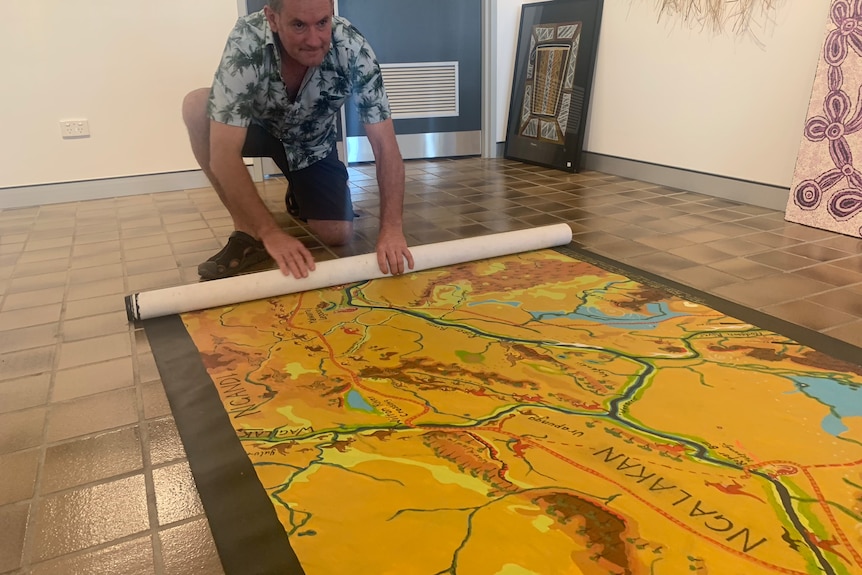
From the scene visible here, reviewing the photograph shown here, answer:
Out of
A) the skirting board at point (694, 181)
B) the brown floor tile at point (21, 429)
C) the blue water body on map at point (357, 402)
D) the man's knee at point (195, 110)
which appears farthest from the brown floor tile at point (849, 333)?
the man's knee at point (195, 110)

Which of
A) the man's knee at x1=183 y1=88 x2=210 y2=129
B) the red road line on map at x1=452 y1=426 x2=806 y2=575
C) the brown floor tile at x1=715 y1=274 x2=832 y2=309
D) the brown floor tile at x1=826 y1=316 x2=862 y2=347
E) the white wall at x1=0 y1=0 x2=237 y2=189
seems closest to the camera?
the red road line on map at x1=452 y1=426 x2=806 y2=575

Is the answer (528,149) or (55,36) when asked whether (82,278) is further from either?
(528,149)

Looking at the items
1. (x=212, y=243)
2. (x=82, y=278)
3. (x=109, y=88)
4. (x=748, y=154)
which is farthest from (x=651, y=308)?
(x=109, y=88)

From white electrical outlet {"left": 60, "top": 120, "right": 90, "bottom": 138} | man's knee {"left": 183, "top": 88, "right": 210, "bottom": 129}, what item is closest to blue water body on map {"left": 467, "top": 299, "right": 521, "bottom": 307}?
man's knee {"left": 183, "top": 88, "right": 210, "bottom": 129}

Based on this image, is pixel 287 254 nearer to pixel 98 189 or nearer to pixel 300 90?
pixel 300 90

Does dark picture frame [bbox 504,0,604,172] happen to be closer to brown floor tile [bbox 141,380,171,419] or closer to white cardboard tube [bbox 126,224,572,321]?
white cardboard tube [bbox 126,224,572,321]

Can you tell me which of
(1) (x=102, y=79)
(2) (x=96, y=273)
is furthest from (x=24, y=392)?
(1) (x=102, y=79)
